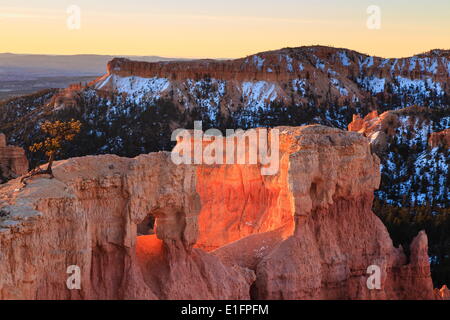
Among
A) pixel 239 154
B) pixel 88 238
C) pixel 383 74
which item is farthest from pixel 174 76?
pixel 88 238

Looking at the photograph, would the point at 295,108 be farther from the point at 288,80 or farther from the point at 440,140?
the point at 440,140

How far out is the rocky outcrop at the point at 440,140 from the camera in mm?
73062

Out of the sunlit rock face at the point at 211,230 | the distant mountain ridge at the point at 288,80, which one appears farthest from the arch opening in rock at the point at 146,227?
the distant mountain ridge at the point at 288,80

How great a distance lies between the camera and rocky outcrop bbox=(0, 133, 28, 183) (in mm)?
38125

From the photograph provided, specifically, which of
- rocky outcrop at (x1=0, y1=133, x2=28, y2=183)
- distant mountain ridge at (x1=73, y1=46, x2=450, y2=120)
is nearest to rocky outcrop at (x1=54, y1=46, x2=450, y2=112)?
distant mountain ridge at (x1=73, y1=46, x2=450, y2=120)

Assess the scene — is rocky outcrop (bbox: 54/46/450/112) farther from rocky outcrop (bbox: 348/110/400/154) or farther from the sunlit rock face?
the sunlit rock face

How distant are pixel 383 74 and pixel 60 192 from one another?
430ft

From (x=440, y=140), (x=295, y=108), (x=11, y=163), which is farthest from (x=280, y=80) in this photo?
(x=11, y=163)

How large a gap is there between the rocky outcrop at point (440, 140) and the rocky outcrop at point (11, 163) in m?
48.5

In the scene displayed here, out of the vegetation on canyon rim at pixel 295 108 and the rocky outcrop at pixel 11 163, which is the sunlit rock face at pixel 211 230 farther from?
the rocky outcrop at pixel 11 163

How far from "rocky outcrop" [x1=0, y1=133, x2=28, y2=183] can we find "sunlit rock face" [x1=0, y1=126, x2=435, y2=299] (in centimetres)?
1681

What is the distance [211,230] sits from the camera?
2502cm

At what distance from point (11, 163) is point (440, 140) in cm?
5018
